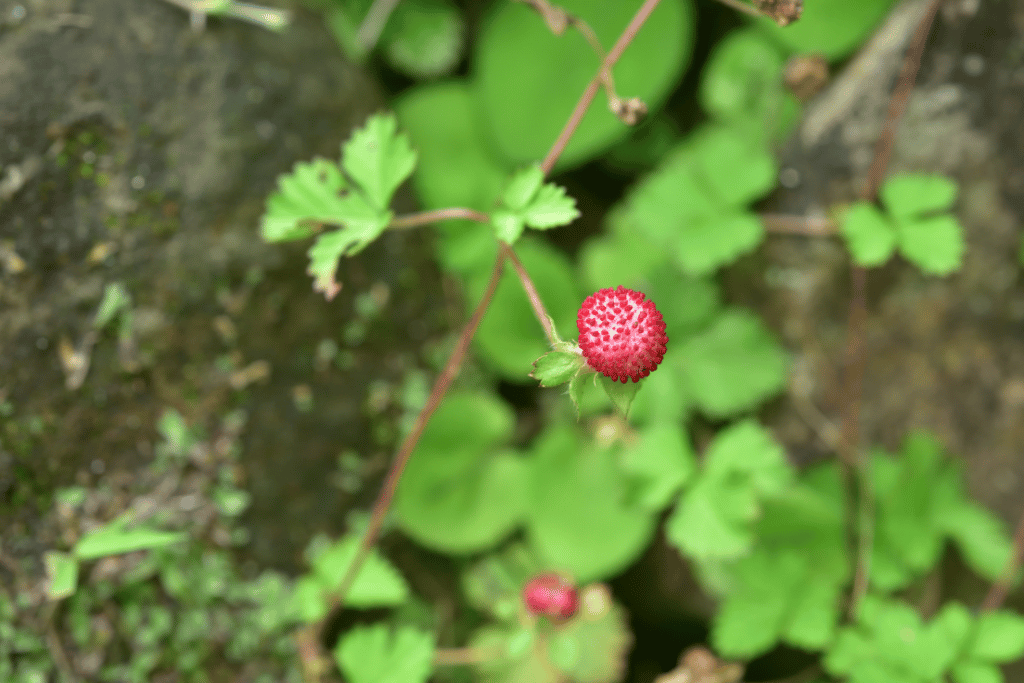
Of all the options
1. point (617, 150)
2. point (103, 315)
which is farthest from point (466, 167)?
point (103, 315)

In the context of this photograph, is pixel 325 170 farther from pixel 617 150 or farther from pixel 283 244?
pixel 617 150

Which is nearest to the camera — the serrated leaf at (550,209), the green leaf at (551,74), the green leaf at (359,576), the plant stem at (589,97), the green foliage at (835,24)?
the serrated leaf at (550,209)

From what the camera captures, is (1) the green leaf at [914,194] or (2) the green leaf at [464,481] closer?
(1) the green leaf at [914,194]

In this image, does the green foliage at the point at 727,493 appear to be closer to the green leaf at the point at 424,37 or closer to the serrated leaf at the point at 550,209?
the serrated leaf at the point at 550,209

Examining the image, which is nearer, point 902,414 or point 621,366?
point 621,366

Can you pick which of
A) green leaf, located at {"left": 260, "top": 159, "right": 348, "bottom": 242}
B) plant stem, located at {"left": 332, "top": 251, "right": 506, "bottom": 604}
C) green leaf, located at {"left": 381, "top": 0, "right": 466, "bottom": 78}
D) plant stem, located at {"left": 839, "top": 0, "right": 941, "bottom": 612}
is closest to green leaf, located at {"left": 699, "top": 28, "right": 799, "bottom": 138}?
plant stem, located at {"left": 839, "top": 0, "right": 941, "bottom": 612}

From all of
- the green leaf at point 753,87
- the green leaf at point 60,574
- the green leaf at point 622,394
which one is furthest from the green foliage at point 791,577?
the green leaf at point 60,574

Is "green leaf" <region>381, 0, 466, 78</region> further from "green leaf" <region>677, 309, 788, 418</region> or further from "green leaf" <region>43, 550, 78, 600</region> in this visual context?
"green leaf" <region>43, 550, 78, 600</region>
